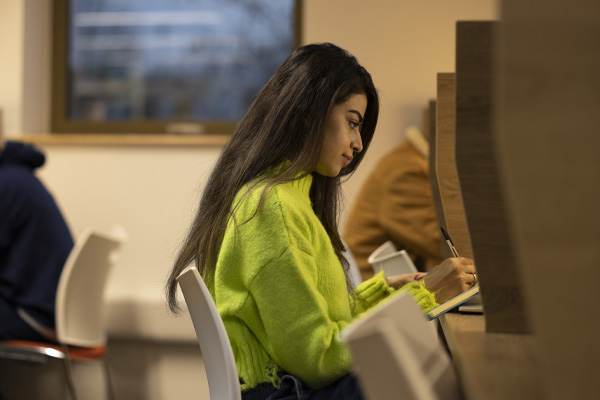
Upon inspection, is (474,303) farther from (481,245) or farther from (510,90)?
(510,90)

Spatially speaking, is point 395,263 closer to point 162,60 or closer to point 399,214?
point 399,214

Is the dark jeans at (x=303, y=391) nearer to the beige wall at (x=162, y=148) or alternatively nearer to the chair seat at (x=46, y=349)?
the chair seat at (x=46, y=349)

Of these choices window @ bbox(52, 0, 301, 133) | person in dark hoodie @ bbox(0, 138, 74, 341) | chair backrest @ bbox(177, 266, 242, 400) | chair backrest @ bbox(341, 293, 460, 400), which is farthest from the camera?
window @ bbox(52, 0, 301, 133)

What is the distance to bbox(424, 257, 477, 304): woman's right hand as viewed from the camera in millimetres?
1411

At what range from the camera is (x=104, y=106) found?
156 inches

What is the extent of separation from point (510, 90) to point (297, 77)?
2.93 feet

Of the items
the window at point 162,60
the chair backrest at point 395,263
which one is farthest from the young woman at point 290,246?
the window at point 162,60

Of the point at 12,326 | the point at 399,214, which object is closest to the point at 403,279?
the point at 399,214

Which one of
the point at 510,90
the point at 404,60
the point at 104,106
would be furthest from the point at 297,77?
the point at 104,106

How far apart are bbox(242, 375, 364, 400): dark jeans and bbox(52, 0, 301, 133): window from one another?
2586 mm

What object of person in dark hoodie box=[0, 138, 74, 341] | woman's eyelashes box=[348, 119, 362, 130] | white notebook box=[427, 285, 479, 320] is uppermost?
woman's eyelashes box=[348, 119, 362, 130]

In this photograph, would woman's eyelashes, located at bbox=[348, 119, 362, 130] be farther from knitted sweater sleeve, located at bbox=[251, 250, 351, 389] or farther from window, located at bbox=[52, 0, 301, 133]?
window, located at bbox=[52, 0, 301, 133]

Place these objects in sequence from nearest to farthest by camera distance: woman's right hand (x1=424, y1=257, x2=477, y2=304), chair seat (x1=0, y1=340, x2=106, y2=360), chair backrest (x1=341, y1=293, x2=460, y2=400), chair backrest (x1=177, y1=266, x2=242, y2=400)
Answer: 1. chair backrest (x1=341, y1=293, x2=460, y2=400)
2. chair backrest (x1=177, y1=266, x2=242, y2=400)
3. woman's right hand (x1=424, y1=257, x2=477, y2=304)
4. chair seat (x1=0, y1=340, x2=106, y2=360)

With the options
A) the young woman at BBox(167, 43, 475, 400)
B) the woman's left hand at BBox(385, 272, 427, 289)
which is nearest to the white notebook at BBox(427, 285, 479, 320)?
the young woman at BBox(167, 43, 475, 400)
